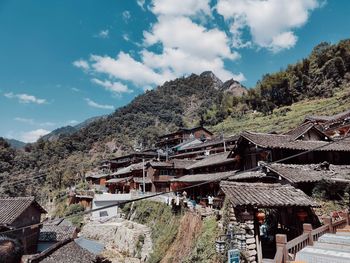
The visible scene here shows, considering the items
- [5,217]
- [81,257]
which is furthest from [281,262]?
[5,217]

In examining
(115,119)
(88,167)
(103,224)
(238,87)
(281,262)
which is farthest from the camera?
(238,87)

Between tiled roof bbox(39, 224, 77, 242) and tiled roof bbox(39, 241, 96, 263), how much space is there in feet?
14.2

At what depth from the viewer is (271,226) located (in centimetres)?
1839

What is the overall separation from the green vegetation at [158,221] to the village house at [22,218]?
10907 mm

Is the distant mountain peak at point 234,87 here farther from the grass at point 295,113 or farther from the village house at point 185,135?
the village house at point 185,135

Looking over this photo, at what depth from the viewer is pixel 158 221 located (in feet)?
110

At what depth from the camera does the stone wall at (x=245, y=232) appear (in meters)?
12.8

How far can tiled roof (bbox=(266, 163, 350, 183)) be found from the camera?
18.6 meters

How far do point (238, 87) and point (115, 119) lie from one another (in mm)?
57690

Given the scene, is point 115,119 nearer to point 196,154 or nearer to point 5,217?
point 196,154

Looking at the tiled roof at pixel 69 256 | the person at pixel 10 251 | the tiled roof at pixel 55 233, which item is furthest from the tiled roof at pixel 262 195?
the tiled roof at pixel 55 233

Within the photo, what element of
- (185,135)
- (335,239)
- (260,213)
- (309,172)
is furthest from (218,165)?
(185,135)

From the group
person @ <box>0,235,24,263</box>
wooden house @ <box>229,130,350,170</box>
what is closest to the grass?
wooden house @ <box>229,130,350,170</box>

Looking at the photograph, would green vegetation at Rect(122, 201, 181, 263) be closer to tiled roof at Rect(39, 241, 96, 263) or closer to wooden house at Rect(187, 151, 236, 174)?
tiled roof at Rect(39, 241, 96, 263)
